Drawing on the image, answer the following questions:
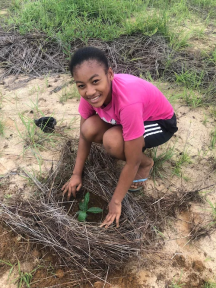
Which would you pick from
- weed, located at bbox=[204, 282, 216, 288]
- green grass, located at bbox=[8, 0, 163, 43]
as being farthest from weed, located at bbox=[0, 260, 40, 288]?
green grass, located at bbox=[8, 0, 163, 43]

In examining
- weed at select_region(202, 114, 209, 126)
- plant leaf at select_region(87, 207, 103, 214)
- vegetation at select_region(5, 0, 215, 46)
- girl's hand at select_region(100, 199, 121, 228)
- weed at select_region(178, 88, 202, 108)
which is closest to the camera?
girl's hand at select_region(100, 199, 121, 228)

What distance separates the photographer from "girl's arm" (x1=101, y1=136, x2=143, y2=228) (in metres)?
1.38

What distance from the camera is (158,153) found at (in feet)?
6.66

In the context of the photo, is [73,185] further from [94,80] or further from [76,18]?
[76,18]

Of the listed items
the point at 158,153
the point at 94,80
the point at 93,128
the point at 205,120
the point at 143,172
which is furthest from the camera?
the point at 205,120

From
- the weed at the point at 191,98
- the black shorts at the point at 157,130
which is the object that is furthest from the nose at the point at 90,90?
the weed at the point at 191,98

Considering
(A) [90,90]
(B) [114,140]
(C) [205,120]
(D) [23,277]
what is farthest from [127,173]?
(C) [205,120]

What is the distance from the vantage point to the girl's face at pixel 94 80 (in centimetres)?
125

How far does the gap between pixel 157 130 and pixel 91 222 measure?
71 centimetres

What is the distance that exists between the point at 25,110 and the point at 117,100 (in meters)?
1.36

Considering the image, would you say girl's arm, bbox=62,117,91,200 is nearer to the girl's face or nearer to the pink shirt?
the pink shirt

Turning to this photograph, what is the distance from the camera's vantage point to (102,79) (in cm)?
129

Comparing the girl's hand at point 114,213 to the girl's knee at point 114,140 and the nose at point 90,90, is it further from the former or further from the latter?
the nose at point 90,90

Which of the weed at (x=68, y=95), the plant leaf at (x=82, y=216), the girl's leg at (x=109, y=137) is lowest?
the plant leaf at (x=82, y=216)
